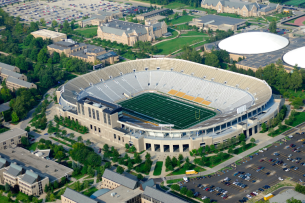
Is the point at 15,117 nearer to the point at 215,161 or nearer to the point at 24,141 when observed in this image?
the point at 24,141

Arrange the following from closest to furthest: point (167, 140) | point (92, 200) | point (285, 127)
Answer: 1. point (92, 200)
2. point (167, 140)
3. point (285, 127)

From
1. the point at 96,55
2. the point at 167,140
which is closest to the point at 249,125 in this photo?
the point at 167,140

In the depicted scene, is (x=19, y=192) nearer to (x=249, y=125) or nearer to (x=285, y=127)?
(x=249, y=125)

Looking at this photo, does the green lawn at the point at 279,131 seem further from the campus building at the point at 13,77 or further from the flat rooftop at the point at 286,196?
the campus building at the point at 13,77

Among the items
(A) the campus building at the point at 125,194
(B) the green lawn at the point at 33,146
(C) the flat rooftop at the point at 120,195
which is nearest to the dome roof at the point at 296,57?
(A) the campus building at the point at 125,194

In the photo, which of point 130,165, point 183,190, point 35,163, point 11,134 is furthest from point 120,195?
→ point 11,134
